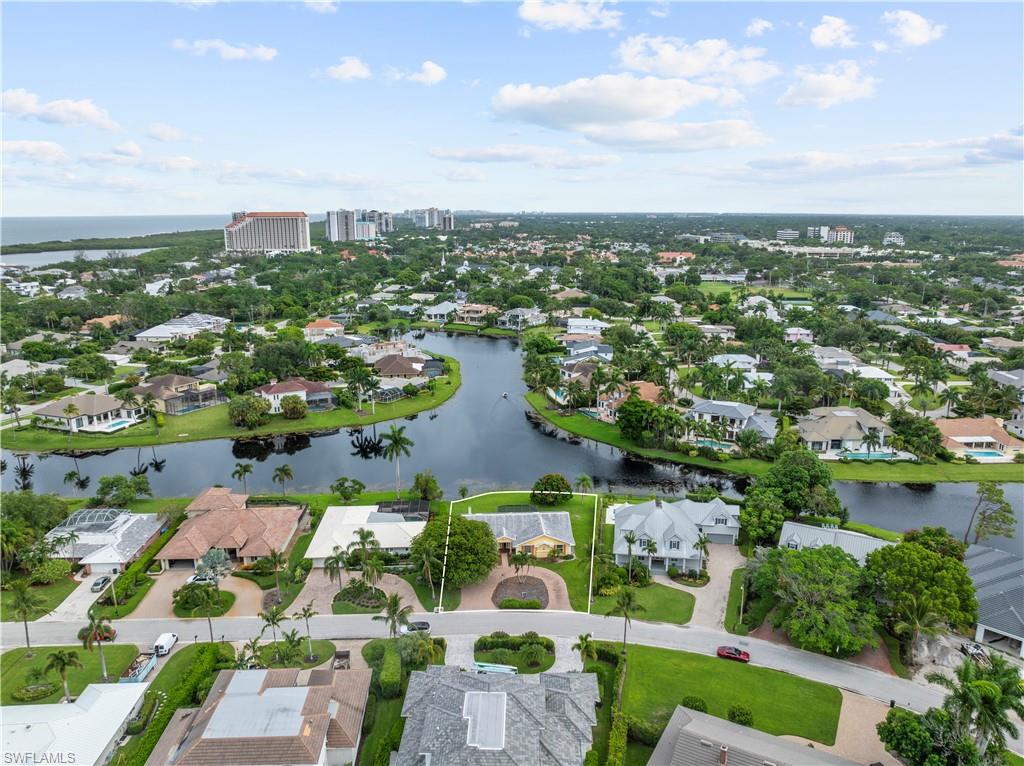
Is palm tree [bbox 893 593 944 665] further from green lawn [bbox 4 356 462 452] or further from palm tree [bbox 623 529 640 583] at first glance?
green lawn [bbox 4 356 462 452]

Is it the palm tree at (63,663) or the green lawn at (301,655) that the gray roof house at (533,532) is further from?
the palm tree at (63,663)

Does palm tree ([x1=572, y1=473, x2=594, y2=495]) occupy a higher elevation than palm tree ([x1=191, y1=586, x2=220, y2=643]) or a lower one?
higher

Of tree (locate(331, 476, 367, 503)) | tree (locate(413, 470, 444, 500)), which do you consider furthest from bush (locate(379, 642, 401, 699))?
tree (locate(331, 476, 367, 503))

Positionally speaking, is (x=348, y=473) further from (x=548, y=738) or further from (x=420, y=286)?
(x=420, y=286)

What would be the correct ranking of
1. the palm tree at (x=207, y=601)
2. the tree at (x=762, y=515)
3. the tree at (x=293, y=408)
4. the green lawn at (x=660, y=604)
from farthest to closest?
the tree at (x=293, y=408) → the tree at (x=762, y=515) → the green lawn at (x=660, y=604) → the palm tree at (x=207, y=601)

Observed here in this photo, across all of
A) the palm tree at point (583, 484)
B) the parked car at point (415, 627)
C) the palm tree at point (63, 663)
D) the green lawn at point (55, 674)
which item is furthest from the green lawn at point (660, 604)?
the palm tree at point (63, 663)

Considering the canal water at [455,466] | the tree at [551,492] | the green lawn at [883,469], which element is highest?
the tree at [551,492]

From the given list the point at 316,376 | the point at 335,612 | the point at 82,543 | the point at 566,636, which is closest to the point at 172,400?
the point at 316,376
